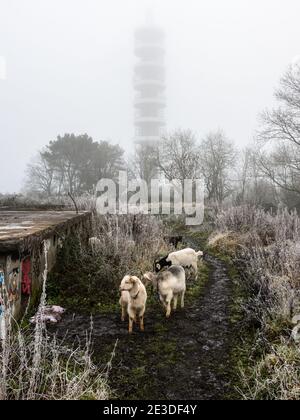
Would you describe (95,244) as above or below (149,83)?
below

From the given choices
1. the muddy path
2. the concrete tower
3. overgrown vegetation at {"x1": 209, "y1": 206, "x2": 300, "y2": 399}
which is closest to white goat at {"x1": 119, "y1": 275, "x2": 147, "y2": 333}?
the muddy path

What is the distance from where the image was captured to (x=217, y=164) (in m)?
32.0

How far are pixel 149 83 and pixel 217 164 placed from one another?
132851 mm

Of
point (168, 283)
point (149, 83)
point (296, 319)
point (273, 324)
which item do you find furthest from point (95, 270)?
point (149, 83)

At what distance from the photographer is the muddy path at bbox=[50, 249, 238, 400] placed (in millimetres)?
3441

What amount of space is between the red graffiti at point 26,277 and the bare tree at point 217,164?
88.9 feet

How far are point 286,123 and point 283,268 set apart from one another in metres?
16.6

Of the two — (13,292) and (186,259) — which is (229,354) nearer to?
(13,292)

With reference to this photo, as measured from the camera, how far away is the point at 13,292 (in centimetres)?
451

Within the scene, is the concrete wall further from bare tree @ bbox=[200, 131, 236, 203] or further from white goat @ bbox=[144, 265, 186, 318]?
bare tree @ bbox=[200, 131, 236, 203]

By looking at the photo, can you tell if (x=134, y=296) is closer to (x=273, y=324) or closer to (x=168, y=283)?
(x=168, y=283)

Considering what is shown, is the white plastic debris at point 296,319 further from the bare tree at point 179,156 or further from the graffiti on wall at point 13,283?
the bare tree at point 179,156

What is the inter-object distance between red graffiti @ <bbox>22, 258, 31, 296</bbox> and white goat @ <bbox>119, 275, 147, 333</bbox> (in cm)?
136
